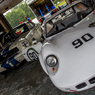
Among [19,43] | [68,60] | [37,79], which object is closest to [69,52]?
[68,60]

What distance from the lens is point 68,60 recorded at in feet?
5.50

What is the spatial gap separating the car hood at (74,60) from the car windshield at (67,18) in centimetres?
57

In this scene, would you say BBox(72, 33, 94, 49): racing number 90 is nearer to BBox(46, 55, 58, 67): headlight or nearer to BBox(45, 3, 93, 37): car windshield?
BBox(46, 55, 58, 67): headlight

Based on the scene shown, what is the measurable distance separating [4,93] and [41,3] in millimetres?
14441

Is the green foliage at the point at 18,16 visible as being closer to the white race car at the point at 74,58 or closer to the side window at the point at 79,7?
the side window at the point at 79,7

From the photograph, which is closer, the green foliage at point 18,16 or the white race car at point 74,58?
the white race car at point 74,58

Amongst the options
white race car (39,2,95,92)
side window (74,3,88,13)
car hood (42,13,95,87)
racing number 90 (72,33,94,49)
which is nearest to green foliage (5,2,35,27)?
side window (74,3,88,13)

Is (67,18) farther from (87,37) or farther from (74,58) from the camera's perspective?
(74,58)

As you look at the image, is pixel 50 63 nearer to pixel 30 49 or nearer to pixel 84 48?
pixel 84 48

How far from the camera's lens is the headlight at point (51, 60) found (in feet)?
5.98

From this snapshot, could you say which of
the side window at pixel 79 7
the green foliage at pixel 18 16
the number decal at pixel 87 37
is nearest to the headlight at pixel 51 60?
the number decal at pixel 87 37

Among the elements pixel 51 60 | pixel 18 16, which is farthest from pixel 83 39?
pixel 18 16

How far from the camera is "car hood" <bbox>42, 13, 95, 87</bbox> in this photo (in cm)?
143

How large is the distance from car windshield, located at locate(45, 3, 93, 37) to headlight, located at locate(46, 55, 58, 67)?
85 cm
